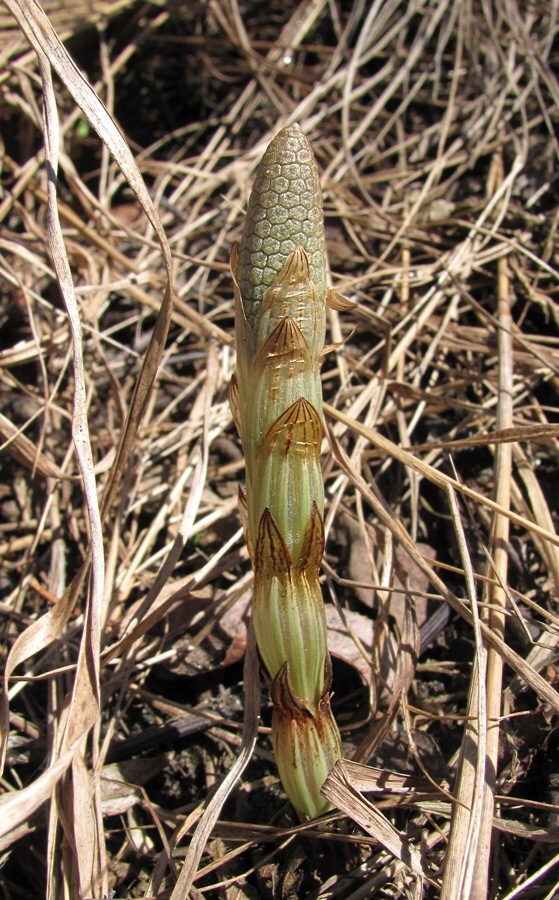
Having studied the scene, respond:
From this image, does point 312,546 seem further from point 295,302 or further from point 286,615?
point 295,302

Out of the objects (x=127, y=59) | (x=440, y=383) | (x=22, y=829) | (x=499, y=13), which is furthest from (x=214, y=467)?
(x=499, y=13)

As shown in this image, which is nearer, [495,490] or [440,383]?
[495,490]

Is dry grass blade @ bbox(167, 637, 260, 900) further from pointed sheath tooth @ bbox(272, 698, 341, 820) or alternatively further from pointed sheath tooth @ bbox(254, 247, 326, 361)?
pointed sheath tooth @ bbox(254, 247, 326, 361)

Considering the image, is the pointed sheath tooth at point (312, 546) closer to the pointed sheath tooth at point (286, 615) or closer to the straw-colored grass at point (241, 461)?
the pointed sheath tooth at point (286, 615)

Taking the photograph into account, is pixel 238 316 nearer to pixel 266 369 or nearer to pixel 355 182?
pixel 266 369

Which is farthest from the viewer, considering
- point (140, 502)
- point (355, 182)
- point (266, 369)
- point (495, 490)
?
point (355, 182)

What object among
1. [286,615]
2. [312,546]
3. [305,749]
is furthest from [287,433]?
[305,749]

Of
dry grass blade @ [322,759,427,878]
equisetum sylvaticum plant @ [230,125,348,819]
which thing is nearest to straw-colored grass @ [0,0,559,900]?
dry grass blade @ [322,759,427,878]
